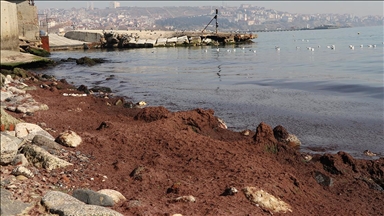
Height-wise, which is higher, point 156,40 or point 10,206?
point 156,40

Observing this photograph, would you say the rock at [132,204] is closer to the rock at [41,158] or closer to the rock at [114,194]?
the rock at [114,194]

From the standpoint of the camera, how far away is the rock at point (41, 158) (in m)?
5.47

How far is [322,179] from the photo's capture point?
716cm

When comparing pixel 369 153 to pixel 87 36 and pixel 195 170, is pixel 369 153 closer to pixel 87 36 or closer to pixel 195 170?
pixel 195 170

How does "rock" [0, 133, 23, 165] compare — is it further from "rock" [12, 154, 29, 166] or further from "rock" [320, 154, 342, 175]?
"rock" [320, 154, 342, 175]

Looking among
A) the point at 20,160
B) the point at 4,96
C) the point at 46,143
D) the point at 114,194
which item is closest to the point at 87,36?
the point at 4,96

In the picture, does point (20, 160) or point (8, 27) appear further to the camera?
point (8, 27)

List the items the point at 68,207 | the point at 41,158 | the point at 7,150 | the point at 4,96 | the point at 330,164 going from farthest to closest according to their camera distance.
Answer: the point at 4,96
the point at 330,164
the point at 41,158
the point at 7,150
the point at 68,207

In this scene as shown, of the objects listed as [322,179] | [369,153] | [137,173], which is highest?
[137,173]

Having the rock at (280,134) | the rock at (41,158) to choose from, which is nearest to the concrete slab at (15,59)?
the rock at (280,134)

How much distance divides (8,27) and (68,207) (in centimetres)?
2177

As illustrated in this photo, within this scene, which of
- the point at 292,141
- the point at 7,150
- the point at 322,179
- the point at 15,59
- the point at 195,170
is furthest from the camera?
the point at 15,59

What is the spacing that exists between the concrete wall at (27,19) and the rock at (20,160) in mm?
32697

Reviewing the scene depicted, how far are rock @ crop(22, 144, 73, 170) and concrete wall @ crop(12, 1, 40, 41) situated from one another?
106 feet
